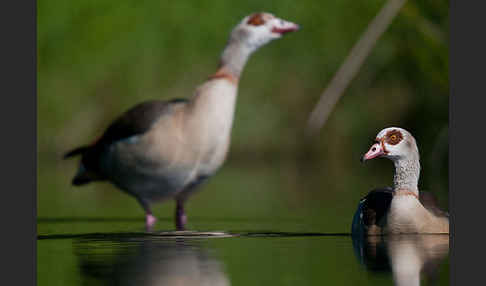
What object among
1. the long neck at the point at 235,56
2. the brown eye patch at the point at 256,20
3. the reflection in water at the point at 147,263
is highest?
the brown eye patch at the point at 256,20

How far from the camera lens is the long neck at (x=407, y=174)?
6.76 m

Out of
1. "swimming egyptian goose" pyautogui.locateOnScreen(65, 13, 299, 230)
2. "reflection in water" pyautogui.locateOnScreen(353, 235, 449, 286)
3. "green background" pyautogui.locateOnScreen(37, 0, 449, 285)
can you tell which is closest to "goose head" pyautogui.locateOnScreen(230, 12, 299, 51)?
"swimming egyptian goose" pyautogui.locateOnScreen(65, 13, 299, 230)

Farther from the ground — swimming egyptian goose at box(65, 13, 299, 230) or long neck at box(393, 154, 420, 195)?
swimming egyptian goose at box(65, 13, 299, 230)

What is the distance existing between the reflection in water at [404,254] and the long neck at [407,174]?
40cm

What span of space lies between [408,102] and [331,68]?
1.51 metres

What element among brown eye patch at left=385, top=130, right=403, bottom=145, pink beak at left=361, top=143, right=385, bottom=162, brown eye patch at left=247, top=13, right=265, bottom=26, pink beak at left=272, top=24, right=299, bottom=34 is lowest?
pink beak at left=361, top=143, right=385, bottom=162

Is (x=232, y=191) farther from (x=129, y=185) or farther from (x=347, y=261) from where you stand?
(x=347, y=261)

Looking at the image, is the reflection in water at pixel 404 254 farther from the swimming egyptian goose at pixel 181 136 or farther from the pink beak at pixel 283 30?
the pink beak at pixel 283 30

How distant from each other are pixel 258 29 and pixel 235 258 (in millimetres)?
3090

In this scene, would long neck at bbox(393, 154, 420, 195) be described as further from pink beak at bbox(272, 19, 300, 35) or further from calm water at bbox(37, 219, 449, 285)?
pink beak at bbox(272, 19, 300, 35)

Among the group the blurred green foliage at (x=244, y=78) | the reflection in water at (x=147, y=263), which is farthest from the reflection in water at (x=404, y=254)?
the blurred green foliage at (x=244, y=78)

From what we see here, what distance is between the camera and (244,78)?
46.4ft

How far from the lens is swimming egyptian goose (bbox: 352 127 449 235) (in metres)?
6.52

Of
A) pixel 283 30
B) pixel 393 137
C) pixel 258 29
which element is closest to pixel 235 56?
pixel 258 29
